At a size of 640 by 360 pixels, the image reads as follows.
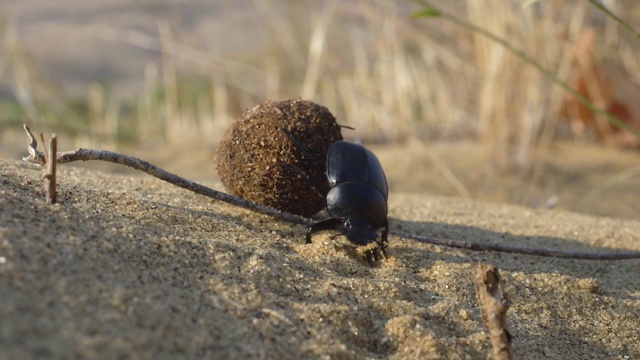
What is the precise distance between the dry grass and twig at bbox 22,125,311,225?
1627 millimetres

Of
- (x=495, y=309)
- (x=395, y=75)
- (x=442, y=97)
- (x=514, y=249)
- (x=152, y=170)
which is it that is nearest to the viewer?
(x=495, y=309)

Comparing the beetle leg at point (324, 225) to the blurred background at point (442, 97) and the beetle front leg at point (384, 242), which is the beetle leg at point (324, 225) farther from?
the blurred background at point (442, 97)

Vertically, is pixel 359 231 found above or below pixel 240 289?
above

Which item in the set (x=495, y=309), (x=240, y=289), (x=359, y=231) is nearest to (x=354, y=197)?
(x=359, y=231)

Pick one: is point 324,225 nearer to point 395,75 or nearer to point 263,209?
point 263,209

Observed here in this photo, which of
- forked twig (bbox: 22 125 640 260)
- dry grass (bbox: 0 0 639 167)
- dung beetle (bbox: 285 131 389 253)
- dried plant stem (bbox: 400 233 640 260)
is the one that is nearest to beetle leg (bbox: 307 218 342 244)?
dung beetle (bbox: 285 131 389 253)

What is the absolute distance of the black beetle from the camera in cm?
207

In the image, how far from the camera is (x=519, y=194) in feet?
12.7

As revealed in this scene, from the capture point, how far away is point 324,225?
209cm

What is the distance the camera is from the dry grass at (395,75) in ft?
13.7

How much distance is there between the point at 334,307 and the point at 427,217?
122 cm

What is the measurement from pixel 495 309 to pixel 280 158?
3.20ft

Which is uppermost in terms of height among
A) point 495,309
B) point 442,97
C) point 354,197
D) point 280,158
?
point 442,97

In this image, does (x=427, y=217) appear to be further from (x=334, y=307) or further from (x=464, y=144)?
(x=464, y=144)
